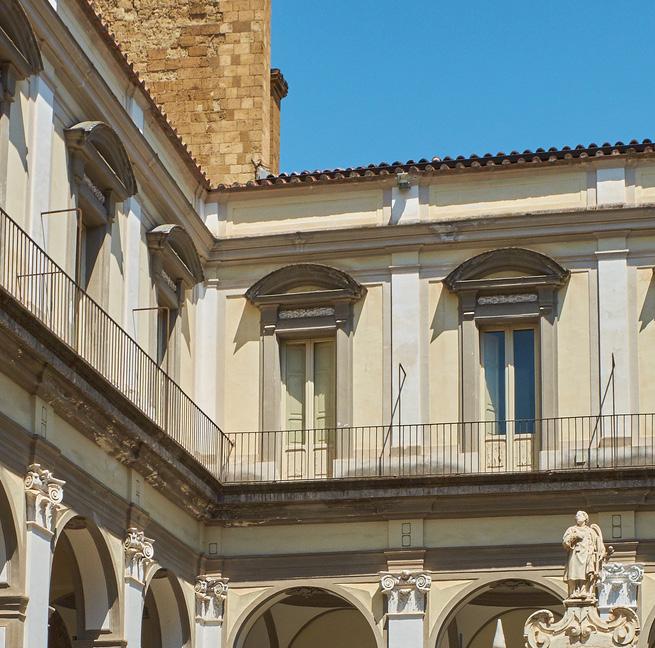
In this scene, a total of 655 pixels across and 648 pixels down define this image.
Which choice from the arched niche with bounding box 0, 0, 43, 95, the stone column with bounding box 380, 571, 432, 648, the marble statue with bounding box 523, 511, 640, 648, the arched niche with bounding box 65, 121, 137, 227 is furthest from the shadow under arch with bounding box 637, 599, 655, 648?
the arched niche with bounding box 0, 0, 43, 95

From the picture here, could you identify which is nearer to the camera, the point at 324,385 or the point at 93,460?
the point at 93,460

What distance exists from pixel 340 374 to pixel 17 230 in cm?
790

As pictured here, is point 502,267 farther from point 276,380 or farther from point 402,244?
point 276,380

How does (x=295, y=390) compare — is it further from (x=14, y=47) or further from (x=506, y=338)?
(x=14, y=47)

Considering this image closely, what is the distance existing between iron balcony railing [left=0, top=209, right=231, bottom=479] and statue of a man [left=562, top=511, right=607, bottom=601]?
18.5 ft

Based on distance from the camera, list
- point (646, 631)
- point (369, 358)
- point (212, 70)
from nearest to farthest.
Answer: point (646, 631) < point (369, 358) < point (212, 70)

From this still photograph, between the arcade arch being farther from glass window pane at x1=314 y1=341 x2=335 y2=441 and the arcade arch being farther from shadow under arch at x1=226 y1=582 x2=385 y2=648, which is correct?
glass window pane at x1=314 y1=341 x2=335 y2=441

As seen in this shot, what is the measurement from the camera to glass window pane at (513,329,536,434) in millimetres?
27344

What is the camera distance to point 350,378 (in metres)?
27.8

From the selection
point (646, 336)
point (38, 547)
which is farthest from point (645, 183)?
point (38, 547)

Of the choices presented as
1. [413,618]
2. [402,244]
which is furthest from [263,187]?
[413,618]

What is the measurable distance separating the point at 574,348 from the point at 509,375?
100 centimetres

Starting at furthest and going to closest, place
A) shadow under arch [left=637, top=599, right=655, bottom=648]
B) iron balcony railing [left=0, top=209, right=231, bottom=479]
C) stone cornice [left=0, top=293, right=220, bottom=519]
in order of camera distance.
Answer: shadow under arch [left=637, top=599, right=655, bottom=648], iron balcony railing [left=0, top=209, right=231, bottom=479], stone cornice [left=0, top=293, right=220, bottom=519]

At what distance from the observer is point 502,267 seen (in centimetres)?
2762
